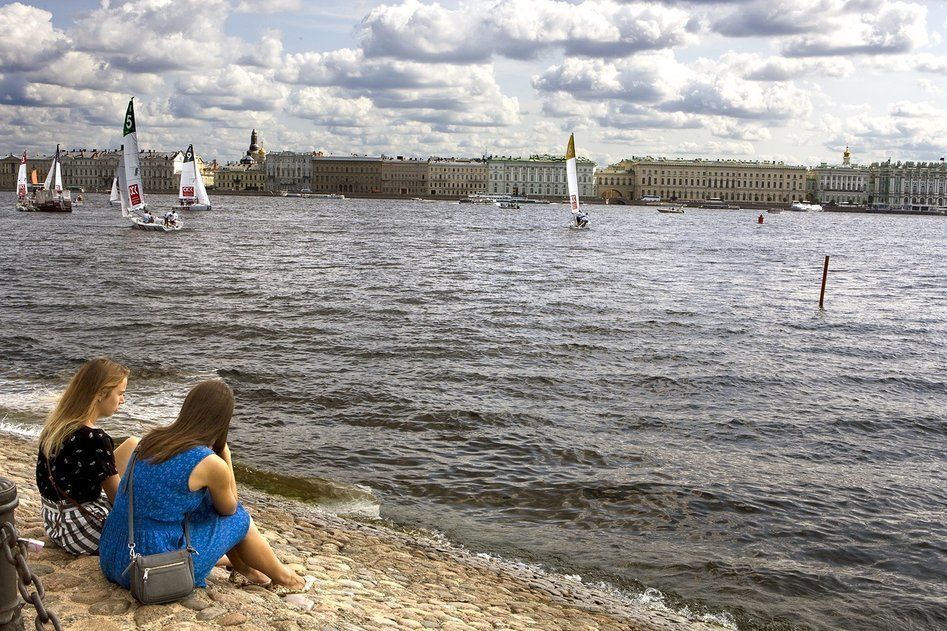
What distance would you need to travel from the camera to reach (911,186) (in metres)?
175

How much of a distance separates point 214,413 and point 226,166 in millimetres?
188911

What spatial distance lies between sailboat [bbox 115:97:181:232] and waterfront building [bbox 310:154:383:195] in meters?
121

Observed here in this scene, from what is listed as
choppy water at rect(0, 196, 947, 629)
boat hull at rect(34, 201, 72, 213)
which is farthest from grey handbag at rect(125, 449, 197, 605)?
boat hull at rect(34, 201, 72, 213)

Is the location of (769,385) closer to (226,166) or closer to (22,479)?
(22,479)

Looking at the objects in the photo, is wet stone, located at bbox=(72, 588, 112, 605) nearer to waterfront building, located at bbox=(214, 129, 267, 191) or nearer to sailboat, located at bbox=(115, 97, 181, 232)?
sailboat, located at bbox=(115, 97, 181, 232)

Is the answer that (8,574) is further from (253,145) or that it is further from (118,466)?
(253,145)

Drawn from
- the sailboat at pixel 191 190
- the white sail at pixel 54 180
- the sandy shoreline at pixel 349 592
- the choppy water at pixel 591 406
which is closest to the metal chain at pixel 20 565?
the sandy shoreline at pixel 349 592

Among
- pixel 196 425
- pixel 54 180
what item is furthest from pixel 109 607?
pixel 54 180

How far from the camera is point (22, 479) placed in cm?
679

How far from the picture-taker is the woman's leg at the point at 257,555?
176 inches

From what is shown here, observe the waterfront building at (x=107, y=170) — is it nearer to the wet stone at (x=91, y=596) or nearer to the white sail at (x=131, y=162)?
the white sail at (x=131, y=162)

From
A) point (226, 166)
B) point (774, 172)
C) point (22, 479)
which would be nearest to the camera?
point (22, 479)

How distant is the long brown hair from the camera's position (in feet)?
13.0

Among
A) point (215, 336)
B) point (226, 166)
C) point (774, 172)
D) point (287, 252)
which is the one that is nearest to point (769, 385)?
point (215, 336)
